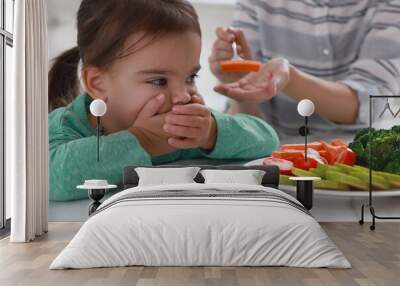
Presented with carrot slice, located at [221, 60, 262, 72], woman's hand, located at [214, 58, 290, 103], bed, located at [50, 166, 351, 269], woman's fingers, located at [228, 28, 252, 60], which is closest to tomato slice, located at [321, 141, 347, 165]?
woman's hand, located at [214, 58, 290, 103]

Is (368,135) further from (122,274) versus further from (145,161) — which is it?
(122,274)

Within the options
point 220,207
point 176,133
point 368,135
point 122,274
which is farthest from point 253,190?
point 368,135

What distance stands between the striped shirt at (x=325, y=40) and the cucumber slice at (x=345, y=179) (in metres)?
0.50

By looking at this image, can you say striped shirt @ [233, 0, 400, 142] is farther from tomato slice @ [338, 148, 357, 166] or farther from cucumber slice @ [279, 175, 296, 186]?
cucumber slice @ [279, 175, 296, 186]

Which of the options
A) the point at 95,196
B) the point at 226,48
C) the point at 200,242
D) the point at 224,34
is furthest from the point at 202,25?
the point at 200,242

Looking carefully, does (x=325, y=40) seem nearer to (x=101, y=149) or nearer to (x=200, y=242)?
(x=101, y=149)

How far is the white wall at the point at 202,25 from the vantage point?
6.96 m

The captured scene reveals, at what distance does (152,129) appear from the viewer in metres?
6.79

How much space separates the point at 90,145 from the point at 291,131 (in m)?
2.20

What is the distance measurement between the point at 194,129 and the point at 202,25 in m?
1.16

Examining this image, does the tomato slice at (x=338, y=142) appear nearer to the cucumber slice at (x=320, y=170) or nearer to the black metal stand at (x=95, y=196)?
the cucumber slice at (x=320, y=170)

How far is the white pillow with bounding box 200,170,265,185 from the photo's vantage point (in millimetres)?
6149

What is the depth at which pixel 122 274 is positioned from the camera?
162 inches

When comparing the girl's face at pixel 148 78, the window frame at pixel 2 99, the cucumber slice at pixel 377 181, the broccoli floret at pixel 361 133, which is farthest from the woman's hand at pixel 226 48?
the window frame at pixel 2 99
